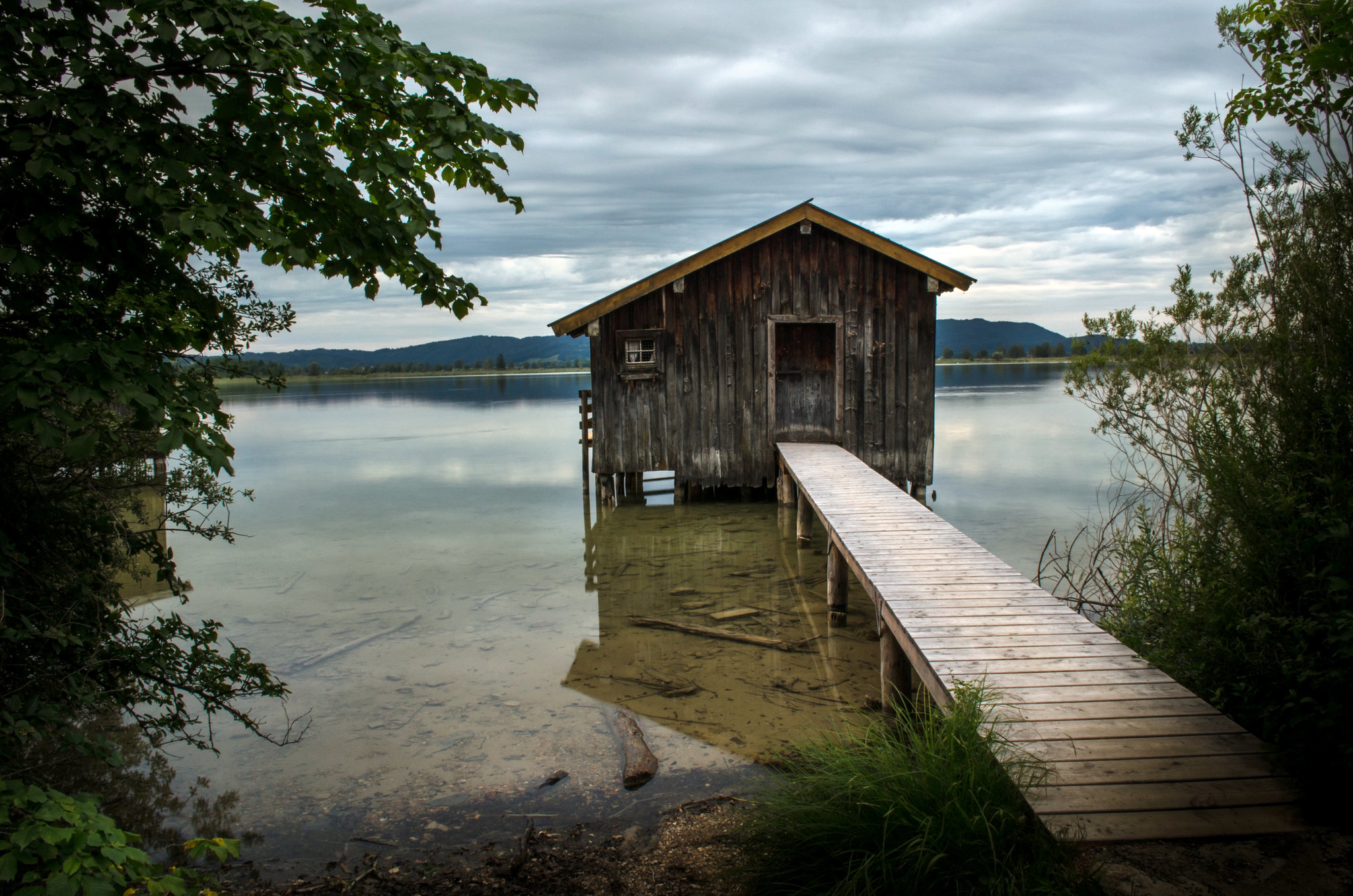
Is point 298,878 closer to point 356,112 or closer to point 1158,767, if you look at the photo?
point 356,112

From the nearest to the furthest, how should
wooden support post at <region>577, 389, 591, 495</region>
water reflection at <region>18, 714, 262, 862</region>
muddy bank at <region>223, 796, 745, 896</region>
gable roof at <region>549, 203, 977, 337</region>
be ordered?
muddy bank at <region>223, 796, 745, 896</region>
water reflection at <region>18, 714, 262, 862</region>
gable roof at <region>549, 203, 977, 337</region>
wooden support post at <region>577, 389, 591, 495</region>

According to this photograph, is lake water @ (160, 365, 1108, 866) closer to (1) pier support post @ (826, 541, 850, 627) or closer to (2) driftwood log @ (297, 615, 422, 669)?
(2) driftwood log @ (297, 615, 422, 669)

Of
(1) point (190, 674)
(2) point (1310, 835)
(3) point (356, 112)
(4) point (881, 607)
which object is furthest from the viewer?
(4) point (881, 607)

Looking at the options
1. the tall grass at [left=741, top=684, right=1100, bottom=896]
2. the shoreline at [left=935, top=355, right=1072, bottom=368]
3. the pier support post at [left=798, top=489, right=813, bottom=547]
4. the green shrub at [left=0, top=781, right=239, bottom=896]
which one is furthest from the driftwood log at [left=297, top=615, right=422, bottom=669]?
the shoreline at [left=935, top=355, right=1072, bottom=368]

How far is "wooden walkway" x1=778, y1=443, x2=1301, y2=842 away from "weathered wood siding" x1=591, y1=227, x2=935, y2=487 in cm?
559

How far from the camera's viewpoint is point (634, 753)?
15.6ft

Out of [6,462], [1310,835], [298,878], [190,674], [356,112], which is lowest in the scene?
[298,878]

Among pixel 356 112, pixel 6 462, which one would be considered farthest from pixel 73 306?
pixel 356 112

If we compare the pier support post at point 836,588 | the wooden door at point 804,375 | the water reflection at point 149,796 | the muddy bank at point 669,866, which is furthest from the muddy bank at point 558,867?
the wooden door at point 804,375

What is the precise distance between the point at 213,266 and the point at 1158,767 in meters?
4.65

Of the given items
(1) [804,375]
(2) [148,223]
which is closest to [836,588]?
(2) [148,223]

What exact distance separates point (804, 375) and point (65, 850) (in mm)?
11494

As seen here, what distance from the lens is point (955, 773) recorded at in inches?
119

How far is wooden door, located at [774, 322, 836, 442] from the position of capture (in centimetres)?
1283
